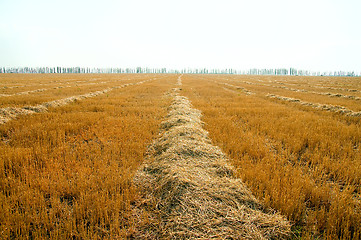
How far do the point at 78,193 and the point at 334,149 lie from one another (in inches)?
220

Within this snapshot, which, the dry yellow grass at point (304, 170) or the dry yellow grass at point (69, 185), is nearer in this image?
the dry yellow grass at point (69, 185)

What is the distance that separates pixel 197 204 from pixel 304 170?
2.60 meters

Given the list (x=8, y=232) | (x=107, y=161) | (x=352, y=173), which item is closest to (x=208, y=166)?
(x=107, y=161)

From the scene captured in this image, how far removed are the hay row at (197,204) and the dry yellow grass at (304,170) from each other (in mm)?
332

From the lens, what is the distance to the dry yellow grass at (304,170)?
237 centimetres

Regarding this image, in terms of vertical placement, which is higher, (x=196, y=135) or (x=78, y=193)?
(x=196, y=135)

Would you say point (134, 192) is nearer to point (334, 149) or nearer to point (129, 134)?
point (129, 134)

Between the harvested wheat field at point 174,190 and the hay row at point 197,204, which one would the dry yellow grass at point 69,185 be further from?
the hay row at point 197,204

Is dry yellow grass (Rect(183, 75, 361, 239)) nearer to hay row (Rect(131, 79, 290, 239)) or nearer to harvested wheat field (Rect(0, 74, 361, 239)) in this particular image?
harvested wheat field (Rect(0, 74, 361, 239))

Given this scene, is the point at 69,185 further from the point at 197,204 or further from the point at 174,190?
the point at 197,204

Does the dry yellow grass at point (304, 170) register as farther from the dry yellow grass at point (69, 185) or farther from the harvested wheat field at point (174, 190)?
the dry yellow grass at point (69, 185)

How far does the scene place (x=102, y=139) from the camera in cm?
499

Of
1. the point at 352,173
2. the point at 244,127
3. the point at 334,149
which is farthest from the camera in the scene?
the point at 244,127

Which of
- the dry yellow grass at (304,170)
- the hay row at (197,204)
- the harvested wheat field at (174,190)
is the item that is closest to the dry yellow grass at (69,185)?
the harvested wheat field at (174,190)
